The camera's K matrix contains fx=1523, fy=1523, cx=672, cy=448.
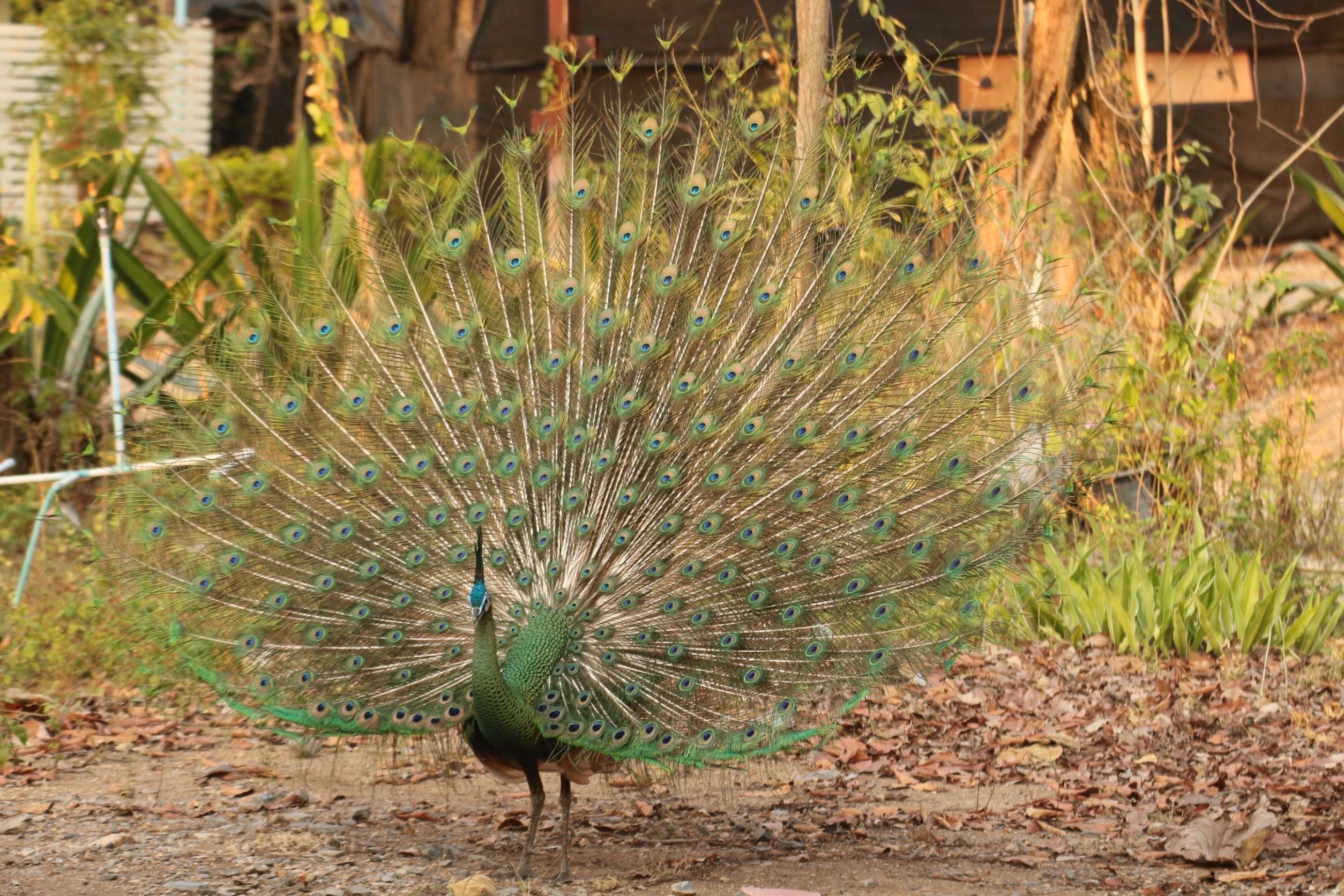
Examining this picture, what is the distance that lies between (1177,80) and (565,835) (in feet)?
32.1

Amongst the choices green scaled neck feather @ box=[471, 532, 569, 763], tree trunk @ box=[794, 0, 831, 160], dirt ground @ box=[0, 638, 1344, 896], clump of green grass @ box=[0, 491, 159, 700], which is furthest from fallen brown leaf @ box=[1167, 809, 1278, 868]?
clump of green grass @ box=[0, 491, 159, 700]

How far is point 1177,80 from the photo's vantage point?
40.2 ft

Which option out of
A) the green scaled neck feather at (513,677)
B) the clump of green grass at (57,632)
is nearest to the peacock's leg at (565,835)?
the green scaled neck feather at (513,677)

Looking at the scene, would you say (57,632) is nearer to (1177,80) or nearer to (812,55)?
(812,55)

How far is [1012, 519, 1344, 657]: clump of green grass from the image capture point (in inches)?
272

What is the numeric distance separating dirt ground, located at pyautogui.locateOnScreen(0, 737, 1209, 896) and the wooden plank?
6562mm

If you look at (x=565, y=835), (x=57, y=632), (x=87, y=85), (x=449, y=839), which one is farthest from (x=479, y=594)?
(x=87, y=85)

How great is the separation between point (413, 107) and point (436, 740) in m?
9.66

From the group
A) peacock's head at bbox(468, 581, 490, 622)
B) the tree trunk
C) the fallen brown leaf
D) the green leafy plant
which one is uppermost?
the green leafy plant

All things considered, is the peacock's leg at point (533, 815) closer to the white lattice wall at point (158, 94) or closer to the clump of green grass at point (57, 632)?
the clump of green grass at point (57, 632)

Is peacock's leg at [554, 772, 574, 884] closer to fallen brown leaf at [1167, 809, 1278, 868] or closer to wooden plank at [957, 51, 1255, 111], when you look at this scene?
fallen brown leaf at [1167, 809, 1278, 868]

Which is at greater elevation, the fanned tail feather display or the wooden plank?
the wooden plank

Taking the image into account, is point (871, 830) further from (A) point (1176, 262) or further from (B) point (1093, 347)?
(A) point (1176, 262)

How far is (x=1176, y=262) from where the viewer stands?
810 centimetres
